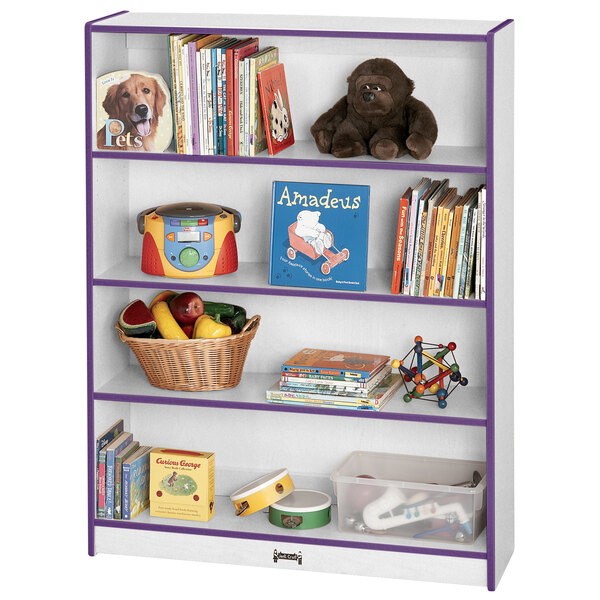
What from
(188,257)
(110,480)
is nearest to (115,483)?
(110,480)

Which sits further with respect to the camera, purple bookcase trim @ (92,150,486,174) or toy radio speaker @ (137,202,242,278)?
toy radio speaker @ (137,202,242,278)

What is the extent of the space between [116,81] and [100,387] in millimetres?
976

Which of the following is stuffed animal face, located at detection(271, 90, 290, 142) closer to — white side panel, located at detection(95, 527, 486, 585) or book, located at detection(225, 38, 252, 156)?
book, located at detection(225, 38, 252, 156)

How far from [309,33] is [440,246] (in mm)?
733

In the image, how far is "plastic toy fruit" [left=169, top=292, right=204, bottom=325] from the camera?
174 inches

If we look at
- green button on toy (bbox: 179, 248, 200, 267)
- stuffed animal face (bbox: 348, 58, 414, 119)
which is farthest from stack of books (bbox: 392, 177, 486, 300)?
green button on toy (bbox: 179, 248, 200, 267)

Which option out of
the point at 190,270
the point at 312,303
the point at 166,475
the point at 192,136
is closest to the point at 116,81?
the point at 192,136

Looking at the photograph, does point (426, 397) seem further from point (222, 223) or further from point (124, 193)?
point (124, 193)

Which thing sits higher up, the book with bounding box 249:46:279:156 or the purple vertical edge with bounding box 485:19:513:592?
the book with bounding box 249:46:279:156

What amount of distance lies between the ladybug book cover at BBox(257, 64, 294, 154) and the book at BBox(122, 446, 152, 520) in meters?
1.12

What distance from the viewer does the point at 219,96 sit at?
4.16m

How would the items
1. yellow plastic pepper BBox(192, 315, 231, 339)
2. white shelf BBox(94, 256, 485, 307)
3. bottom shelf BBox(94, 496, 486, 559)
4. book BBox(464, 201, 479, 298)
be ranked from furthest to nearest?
yellow plastic pepper BBox(192, 315, 231, 339), bottom shelf BBox(94, 496, 486, 559), white shelf BBox(94, 256, 485, 307), book BBox(464, 201, 479, 298)

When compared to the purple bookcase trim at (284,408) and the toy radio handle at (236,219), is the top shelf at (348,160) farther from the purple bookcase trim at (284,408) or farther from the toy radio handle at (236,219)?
the purple bookcase trim at (284,408)

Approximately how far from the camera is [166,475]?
14.7 feet
